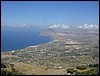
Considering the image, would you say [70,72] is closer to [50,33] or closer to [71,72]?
[71,72]

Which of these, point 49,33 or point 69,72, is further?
point 49,33

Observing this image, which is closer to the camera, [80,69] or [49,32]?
[80,69]

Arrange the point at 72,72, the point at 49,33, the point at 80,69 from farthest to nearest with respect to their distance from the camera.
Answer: the point at 49,33 < the point at 80,69 < the point at 72,72

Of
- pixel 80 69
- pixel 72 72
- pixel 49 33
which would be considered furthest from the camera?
pixel 49 33

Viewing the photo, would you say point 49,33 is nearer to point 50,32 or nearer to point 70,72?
point 50,32

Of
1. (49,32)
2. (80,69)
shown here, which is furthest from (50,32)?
(80,69)

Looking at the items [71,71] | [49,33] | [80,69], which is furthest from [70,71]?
[49,33]

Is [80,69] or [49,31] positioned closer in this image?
[80,69]

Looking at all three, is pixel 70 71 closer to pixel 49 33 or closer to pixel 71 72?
pixel 71 72
